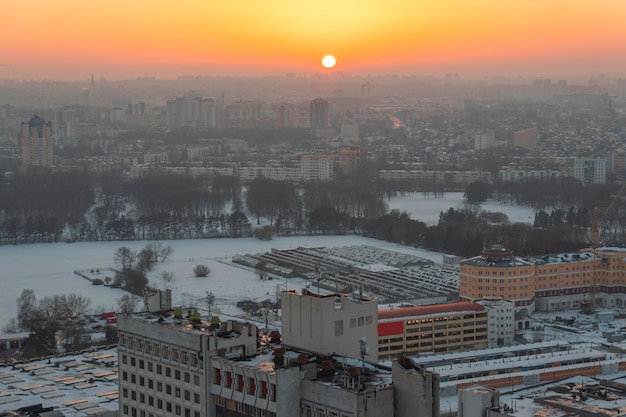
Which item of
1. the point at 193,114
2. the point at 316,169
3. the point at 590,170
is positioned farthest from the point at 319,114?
the point at 590,170

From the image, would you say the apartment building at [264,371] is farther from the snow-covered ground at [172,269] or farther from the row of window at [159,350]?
the snow-covered ground at [172,269]

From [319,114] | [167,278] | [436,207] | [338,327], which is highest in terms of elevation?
[319,114]

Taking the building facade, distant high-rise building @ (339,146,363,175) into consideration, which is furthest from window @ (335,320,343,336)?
distant high-rise building @ (339,146,363,175)

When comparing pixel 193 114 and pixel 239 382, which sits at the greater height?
pixel 193 114

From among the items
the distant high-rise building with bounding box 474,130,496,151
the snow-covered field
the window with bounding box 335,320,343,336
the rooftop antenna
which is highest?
the distant high-rise building with bounding box 474,130,496,151

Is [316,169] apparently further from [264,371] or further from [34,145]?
[264,371]

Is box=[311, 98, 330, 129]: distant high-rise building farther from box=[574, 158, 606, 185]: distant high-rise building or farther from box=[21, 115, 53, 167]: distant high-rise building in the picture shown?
box=[574, 158, 606, 185]: distant high-rise building

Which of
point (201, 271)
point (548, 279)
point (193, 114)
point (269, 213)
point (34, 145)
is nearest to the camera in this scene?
point (548, 279)
